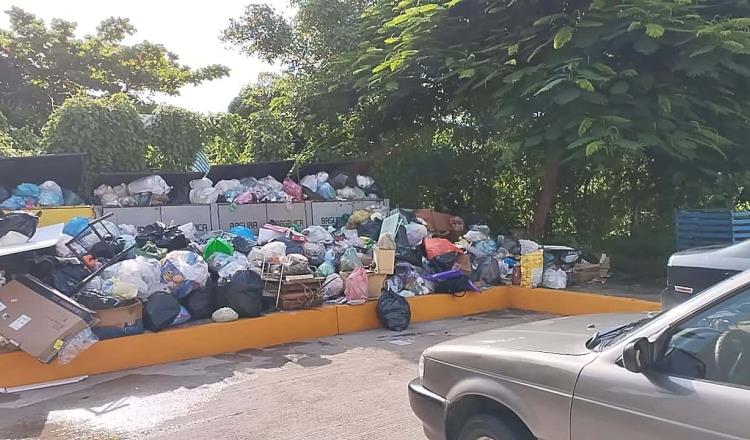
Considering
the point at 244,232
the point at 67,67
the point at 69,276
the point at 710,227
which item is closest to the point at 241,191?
the point at 244,232

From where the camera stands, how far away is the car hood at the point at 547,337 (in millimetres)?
2918

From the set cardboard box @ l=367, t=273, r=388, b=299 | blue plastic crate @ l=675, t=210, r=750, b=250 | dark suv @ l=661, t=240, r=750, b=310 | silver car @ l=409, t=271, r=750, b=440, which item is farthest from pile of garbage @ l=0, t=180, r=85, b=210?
blue plastic crate @ l=675, t=210, r=750, b=250

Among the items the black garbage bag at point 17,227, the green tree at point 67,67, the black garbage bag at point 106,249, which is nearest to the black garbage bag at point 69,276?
the black garbage bag at point 17,227

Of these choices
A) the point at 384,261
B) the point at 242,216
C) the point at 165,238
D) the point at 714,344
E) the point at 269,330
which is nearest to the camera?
the point at 714,344

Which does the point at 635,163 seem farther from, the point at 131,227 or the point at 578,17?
the point at 131,227

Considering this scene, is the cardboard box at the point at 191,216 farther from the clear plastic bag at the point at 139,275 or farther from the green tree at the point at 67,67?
the green tree at the point at 67,67

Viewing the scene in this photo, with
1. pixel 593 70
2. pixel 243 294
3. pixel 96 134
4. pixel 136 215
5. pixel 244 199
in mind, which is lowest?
pixel 243 294

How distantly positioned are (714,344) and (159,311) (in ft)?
18.4

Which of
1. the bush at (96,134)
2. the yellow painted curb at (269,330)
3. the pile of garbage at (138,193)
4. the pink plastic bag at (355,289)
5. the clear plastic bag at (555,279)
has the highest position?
the bush at (96,134)

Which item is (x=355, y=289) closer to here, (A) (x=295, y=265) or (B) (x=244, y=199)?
(A) (x=295, y=265)

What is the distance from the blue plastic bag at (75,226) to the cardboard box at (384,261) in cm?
390

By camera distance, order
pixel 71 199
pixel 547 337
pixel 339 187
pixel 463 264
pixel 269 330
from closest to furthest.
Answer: pixel 547 337, pixel 269 330, pixel 463 264, pixel 71 199, pixel 339 187

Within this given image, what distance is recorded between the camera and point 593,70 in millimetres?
8562

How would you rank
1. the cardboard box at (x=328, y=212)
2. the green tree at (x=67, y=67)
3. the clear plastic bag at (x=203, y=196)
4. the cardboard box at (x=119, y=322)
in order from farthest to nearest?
the green tree at (x=67, y=67), the cardboard box at (x=328, y=212), the clear plastic bag at (x=203, y=196), the cardboard box at (x=119, y=322)
